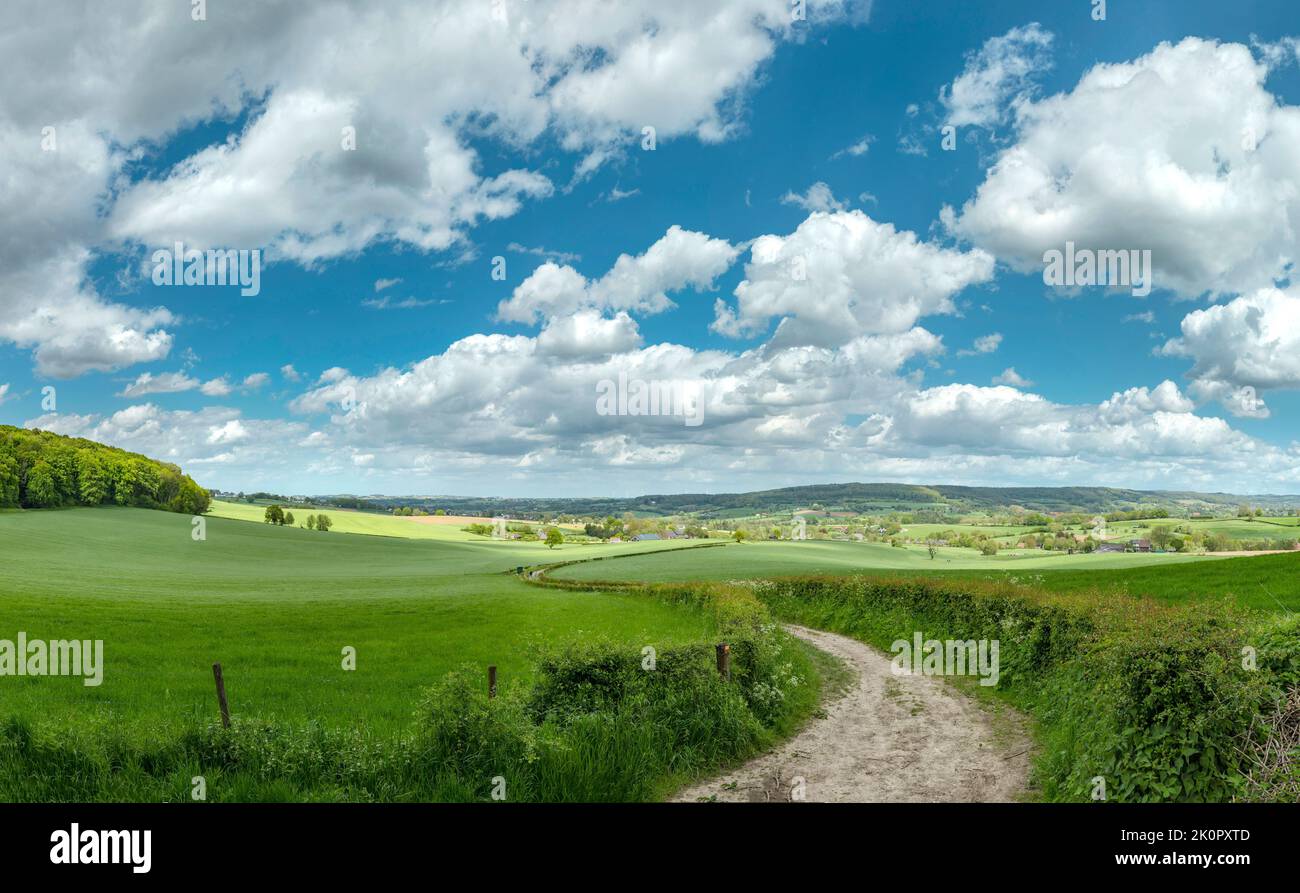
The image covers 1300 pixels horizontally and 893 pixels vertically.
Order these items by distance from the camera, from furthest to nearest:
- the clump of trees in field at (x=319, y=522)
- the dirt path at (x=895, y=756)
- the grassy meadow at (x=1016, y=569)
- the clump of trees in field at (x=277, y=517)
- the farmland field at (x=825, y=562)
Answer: the clump of trees in field at (x=319, y=522)
the clump of trees in field at (x=277, y=517)
the farmland field at (x=825, y=562)
the grassy meadow at (x=1016, y=569)
the dirt path at (x=895, y=756)

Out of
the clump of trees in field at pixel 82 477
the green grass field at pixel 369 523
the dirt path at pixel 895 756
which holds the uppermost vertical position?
the clump of trees in field at pixel 82 477

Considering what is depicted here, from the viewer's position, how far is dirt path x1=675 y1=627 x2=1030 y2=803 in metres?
12.3

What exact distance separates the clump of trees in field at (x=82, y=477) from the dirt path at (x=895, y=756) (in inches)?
5234

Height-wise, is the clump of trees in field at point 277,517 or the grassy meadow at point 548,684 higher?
the grassy meadow at point 548,684

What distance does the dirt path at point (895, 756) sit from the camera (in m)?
12.3

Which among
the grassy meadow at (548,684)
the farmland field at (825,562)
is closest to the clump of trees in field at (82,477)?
the grassy meadow at (548,684)

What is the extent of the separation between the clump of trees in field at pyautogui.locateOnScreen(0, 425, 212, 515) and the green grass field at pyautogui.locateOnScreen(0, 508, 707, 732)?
18.1m

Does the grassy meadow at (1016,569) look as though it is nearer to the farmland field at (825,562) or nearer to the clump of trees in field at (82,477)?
the farmland field at (825,562)

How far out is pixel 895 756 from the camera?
1446cm

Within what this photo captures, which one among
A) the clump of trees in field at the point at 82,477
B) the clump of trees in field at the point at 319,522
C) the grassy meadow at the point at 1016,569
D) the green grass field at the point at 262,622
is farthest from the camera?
the clump of trees in field at the point at 319,522

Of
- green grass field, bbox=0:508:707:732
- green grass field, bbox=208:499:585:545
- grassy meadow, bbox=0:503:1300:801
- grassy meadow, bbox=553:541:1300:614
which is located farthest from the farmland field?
green grass field, bbox=208:499:585:545

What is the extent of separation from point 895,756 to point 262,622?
3357cm

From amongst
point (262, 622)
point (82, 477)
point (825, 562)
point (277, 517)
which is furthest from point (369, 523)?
point (262, 622)
